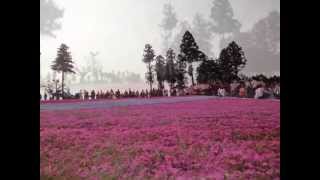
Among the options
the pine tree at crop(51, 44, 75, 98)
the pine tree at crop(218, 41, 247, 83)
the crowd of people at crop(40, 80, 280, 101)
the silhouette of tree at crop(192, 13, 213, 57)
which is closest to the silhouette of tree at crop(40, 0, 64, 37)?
the pine tree at crop(51, 44, 75, 98)

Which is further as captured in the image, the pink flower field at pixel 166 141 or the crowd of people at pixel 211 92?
the crowd of people at pixel 211 92

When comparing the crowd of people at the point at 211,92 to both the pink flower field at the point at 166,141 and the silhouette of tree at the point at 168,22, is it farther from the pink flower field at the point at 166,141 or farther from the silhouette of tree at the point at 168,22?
the silhouette of tree at the point at 168,22

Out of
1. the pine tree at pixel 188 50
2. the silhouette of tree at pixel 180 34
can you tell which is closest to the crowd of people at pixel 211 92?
the pine tree at pixel 188 50

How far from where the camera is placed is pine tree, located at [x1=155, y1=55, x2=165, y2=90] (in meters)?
3.20

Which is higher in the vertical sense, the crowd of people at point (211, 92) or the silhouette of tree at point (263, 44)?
the silhouette of tree at point (263, 44)

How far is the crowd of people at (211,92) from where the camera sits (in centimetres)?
317

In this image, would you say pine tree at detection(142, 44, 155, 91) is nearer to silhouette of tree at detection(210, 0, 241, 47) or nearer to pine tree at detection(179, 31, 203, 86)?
pine tree at detection(179, 31, 203, 86)

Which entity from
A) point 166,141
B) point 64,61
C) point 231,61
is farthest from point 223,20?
point 64,61

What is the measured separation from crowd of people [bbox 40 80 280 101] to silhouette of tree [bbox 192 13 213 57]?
330 millimetres

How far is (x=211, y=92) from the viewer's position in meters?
3.21

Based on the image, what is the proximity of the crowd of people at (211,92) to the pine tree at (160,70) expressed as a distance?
2.5 inches
